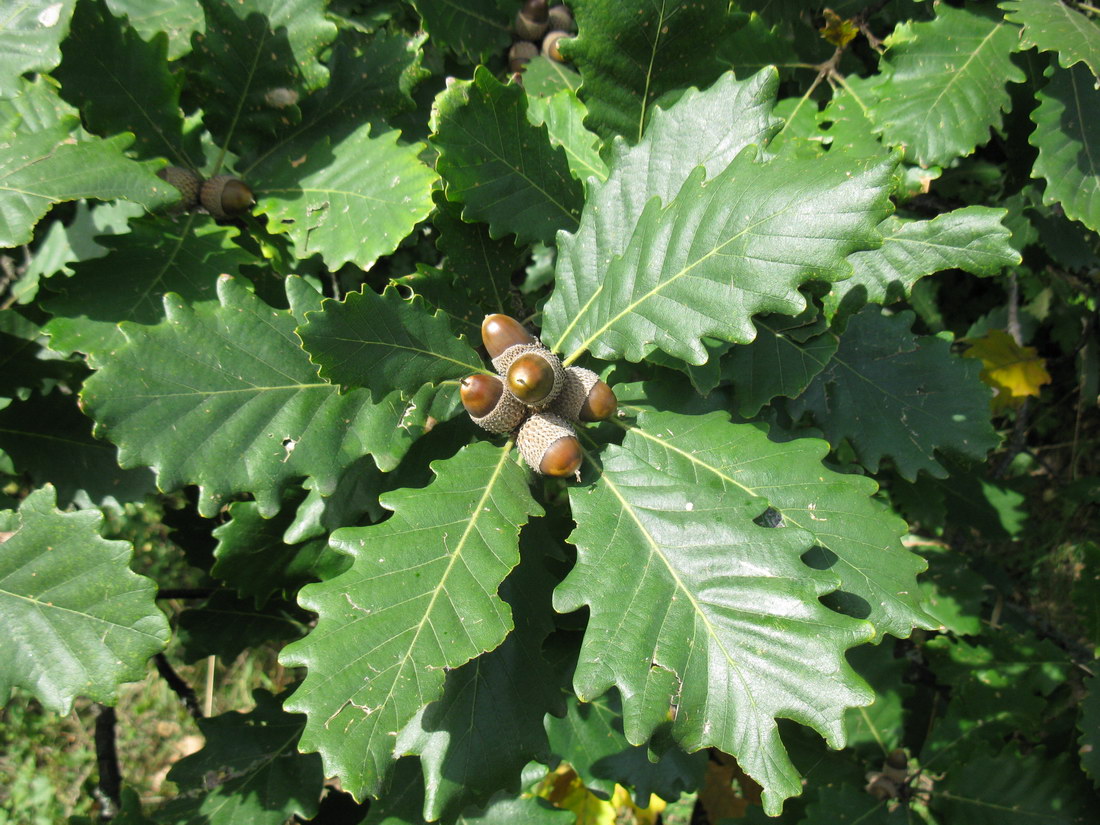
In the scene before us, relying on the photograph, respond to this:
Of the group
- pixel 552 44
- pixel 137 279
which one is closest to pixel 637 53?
pixel 552 44

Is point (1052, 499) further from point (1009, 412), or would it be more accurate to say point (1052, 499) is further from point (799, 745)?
point (799, 745)

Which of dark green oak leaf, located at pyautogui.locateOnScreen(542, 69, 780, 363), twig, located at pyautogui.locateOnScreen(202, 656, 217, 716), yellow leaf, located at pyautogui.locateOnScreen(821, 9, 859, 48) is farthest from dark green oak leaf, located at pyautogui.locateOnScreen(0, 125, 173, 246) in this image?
twig, located at pyautogui.locateOnScreen(202, 656, 217, 716)

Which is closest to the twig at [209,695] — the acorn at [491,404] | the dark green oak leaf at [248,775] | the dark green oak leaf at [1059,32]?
the dark green oak leaf at [248,775]

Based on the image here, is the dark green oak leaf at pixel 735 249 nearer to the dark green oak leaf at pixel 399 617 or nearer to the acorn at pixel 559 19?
the dark green oak leaf at pixel 399 617

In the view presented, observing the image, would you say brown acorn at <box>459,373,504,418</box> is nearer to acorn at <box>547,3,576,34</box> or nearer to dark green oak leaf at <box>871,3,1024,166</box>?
dark green oak leaf at <box>871,3,1024,166</box>

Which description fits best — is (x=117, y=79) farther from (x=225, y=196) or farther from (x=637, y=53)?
(x=637, y=53)

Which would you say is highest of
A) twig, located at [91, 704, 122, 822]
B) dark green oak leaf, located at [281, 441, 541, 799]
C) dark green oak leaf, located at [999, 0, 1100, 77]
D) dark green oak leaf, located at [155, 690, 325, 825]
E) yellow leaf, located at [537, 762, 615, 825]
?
dark green oak leaf, located at [999, 0, 1100, 77]
